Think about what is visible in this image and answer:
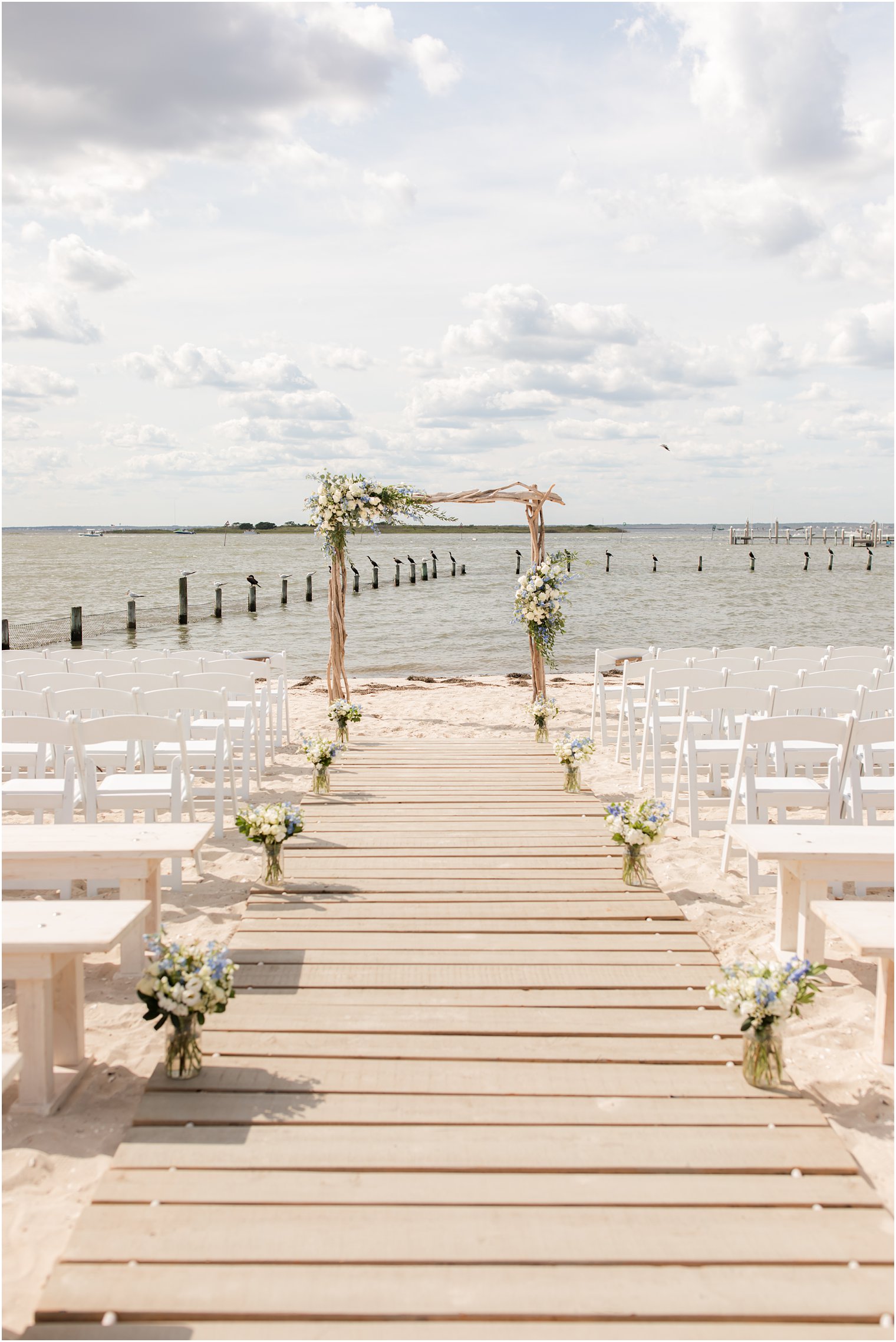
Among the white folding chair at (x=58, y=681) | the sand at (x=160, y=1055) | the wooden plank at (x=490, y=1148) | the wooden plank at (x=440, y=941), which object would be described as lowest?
the sand at (x=160, y=1055)

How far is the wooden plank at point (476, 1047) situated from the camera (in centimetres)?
337

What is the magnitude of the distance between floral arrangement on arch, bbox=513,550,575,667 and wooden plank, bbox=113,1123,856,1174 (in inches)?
296

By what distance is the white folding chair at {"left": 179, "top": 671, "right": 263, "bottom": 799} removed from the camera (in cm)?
757

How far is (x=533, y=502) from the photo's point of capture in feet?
37.6

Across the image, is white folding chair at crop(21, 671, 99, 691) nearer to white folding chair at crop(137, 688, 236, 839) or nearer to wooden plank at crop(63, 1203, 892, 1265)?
white folding chair at crop(137, 688, 236, 839)

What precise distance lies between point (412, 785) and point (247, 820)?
2.57 m

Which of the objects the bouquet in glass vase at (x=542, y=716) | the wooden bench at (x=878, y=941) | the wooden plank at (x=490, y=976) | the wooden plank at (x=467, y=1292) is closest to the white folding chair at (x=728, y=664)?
the bouquet in glass vase at (x=542, y=716)

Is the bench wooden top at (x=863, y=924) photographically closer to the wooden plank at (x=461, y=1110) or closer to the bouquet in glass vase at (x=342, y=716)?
the wooden plank at (x=461, y=1110)

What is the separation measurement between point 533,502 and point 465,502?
0.86 m

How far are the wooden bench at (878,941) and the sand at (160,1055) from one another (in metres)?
0.12

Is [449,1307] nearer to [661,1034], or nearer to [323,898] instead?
[661,1034]

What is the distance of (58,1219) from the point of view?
2680 millimetres

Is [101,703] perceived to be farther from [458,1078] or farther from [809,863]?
[809,863]

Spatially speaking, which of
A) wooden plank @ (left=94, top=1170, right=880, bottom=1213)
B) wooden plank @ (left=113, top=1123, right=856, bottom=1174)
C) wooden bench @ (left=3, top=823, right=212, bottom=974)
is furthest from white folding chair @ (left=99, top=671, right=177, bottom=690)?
wooden plank @ (left=94, top=1170, right=880, bottom=1213)
